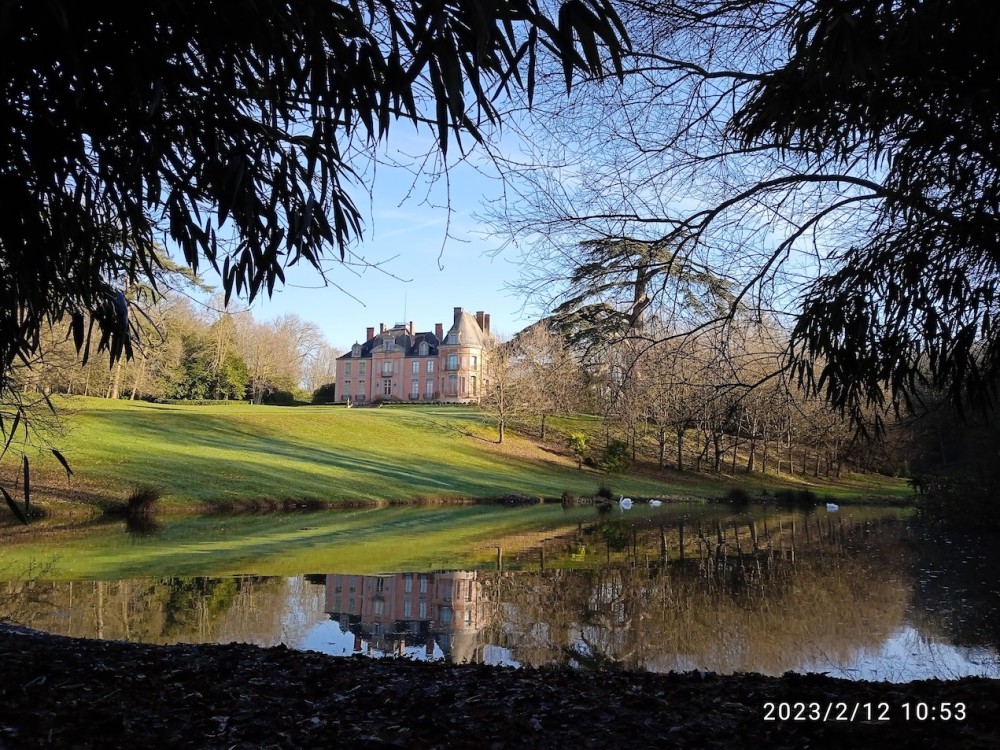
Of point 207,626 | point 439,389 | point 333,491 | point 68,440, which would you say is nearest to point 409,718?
point 207,626

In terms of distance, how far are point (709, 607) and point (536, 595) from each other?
5.72 ft

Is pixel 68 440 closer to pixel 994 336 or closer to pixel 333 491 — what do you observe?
pixel 333 491

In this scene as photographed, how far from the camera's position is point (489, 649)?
587cm

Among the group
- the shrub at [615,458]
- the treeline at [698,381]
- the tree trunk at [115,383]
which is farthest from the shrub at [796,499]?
the tree trunk at [115,383]

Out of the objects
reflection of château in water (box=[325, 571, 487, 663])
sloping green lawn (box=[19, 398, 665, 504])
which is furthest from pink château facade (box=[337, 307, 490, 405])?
reflection of château in water (box=[325, 571, 487, 663])

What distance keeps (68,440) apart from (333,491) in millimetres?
6826

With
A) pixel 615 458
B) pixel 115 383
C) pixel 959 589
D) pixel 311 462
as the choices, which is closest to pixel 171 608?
pixel 959 589

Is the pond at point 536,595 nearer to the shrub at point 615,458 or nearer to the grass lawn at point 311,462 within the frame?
the grass lawn at point 311,462

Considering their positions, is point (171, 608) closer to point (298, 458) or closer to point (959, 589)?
point (959, 589)

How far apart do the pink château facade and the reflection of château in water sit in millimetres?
45678

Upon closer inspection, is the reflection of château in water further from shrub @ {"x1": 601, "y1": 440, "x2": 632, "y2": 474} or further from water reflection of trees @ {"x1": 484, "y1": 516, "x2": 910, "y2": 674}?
shrub @ {"x1": 601, "y1": 440, "x2": 632, "y2": 474}

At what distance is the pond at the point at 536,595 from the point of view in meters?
5.96

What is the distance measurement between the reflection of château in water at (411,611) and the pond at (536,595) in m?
0.03

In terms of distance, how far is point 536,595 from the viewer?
8.26 m
